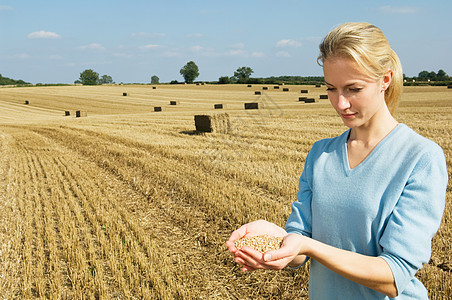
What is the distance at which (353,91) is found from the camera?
153cm

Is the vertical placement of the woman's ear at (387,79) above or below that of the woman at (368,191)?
above

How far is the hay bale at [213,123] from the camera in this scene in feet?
44.8

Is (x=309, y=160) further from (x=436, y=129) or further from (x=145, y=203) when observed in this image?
(x=436, y=129)

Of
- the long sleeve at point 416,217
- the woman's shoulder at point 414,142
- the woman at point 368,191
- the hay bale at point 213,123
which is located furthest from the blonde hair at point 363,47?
the hay bale at point 213,123

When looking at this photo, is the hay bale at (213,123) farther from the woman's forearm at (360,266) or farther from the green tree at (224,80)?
the green tree at (224,80)

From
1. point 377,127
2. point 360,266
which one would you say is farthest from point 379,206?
point 377,127

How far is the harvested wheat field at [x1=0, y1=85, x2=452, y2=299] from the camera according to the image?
3922 millimetres

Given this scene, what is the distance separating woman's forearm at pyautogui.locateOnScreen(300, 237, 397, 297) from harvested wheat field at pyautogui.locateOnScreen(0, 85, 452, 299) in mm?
2410

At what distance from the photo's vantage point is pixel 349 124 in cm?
163

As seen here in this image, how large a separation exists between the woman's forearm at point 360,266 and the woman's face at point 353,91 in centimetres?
55

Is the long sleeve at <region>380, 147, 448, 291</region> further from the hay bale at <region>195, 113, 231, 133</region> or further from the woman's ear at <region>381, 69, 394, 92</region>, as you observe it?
the hay bale at <region>195, 113, 231, 133</region>

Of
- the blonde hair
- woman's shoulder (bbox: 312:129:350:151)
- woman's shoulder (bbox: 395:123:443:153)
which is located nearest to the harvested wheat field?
woman's shoulder (bbox: 312:129:350:151)

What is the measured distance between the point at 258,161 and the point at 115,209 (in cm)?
393

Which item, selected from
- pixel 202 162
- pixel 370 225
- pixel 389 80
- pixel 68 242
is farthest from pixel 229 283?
pixel 202 162
